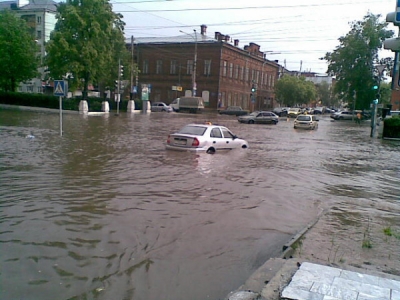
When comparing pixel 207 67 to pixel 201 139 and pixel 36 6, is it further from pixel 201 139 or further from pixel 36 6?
pixel 201 139

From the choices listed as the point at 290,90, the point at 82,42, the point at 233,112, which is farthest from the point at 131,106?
the point at 290,90

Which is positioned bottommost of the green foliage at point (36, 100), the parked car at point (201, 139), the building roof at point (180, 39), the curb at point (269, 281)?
the curb at point (269, 281)

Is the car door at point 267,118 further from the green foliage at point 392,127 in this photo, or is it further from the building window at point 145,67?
the building window at point 145,67

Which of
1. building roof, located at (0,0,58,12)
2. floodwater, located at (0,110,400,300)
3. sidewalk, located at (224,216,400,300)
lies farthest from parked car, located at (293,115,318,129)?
building roof, located at (0,0,58,12)

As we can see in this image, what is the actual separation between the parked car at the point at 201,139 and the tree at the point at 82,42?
29.5 meters

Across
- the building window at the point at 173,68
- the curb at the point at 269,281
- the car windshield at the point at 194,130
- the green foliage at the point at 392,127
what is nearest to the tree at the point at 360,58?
the building window at the point at 173,68

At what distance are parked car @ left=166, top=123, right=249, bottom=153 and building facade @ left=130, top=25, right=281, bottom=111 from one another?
4494 cm

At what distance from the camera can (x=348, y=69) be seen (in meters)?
60.7

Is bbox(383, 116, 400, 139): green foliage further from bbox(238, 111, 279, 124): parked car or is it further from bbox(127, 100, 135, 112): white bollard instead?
bbox(127, 100, 135, 112): white bollard

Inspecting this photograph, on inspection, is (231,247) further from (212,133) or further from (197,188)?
(212,133)

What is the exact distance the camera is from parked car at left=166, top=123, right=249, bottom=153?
1438 centimetres

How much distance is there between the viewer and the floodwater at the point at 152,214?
15.1 feet

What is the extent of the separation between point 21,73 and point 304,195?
43204mm

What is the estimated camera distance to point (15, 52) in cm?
4322
